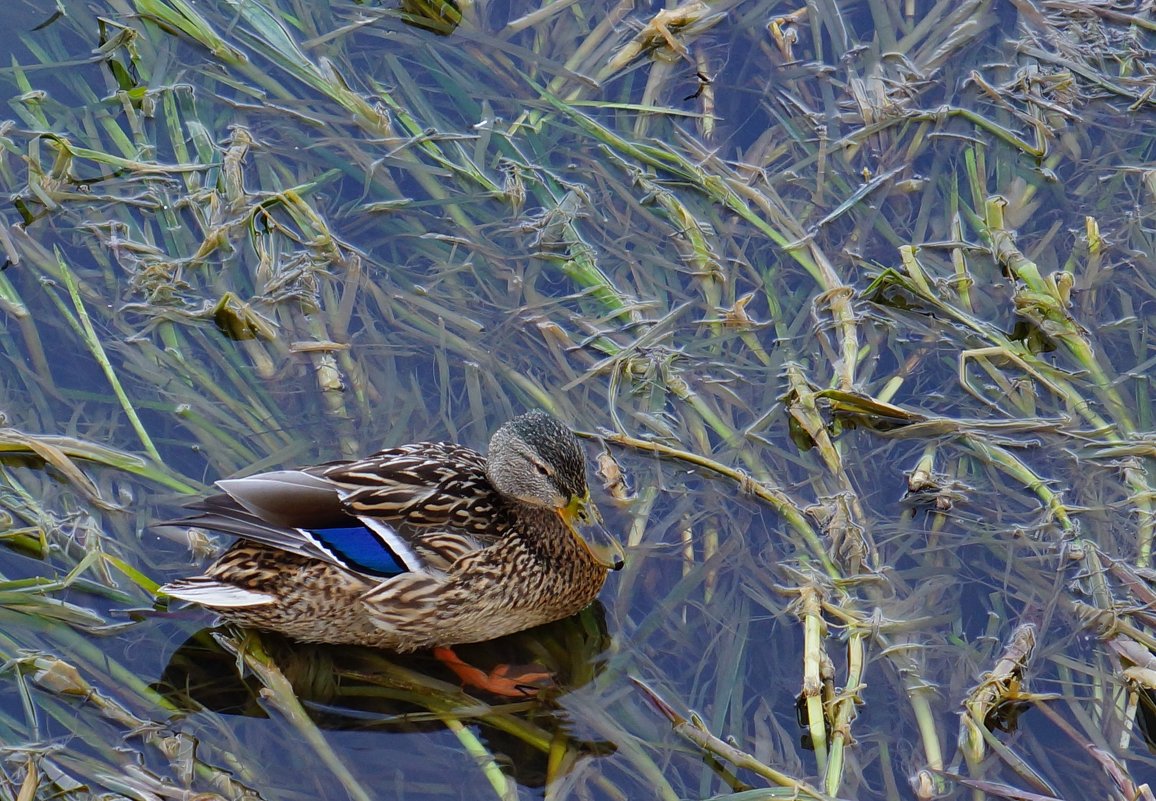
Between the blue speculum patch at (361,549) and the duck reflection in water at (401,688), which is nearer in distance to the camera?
the duck reflection in water at (401,688)

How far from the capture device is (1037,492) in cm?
599

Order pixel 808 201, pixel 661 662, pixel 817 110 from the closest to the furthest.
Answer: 1. pixel 661 662
2. pixel 808 201
3. pixel 817 110

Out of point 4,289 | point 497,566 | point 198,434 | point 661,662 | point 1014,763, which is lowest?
point 1014,763

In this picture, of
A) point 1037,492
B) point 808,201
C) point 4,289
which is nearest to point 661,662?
point 1037,492

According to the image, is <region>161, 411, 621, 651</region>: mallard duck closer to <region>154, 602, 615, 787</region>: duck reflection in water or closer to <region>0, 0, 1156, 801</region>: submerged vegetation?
<region>154, 602, 615, 787</region>: duck reflection in water

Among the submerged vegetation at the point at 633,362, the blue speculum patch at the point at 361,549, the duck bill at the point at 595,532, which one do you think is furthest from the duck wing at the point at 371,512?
the submerged vegetation at the point at 633,362

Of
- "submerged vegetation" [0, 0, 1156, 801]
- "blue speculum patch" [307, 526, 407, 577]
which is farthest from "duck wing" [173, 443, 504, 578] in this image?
"submerged vegetation" [0, 0, 1156, 801]

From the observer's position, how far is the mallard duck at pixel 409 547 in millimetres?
5359

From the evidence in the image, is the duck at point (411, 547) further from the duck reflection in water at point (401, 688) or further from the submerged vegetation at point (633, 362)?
the submerged vegetation at point (633, 362)

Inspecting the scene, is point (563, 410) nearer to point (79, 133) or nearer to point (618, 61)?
point (618, 61)

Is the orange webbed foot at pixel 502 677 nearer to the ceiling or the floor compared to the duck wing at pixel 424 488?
nearer to the floor

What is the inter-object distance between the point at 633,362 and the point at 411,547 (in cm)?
153

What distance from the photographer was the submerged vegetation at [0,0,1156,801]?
5211 millimetres

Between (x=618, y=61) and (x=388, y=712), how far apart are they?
407 centimetres
